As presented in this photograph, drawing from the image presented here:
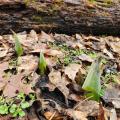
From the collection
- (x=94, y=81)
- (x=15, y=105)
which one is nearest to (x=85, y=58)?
(x=94, y=81)

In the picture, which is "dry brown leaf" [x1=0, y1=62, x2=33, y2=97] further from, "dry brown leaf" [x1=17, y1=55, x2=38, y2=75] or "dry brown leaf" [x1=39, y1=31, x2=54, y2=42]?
"dry brown leaf" [x1=39, y1=31, x2=54, y2=42]

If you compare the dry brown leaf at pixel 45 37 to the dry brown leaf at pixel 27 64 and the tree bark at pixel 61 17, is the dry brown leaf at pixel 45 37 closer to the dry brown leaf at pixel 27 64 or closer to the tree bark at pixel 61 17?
the tree bark at pixel 61 17

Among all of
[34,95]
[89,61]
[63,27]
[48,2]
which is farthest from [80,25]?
[34,95]

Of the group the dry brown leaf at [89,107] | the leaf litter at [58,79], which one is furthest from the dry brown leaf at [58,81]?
the dry brown leaf at [89,107]

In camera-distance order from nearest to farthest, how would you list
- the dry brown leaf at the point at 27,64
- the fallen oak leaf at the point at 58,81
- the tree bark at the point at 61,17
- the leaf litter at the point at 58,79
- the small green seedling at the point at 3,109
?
the small green seedling at the point at 3,109 → the leaf litter at the point at 58,79 → the fallen oak leaf at the point at 58,81 → the dry brown leaf at the point at 27,64 → the tree bark at the point at 61,17

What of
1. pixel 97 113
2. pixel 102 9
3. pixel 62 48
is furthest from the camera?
pixel 102 9

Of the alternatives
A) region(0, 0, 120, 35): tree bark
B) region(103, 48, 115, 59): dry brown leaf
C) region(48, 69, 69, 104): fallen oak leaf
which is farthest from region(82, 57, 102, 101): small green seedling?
region(0, 0, 120, 35): tree bark

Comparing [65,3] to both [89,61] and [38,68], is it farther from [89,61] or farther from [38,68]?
[38,68]
